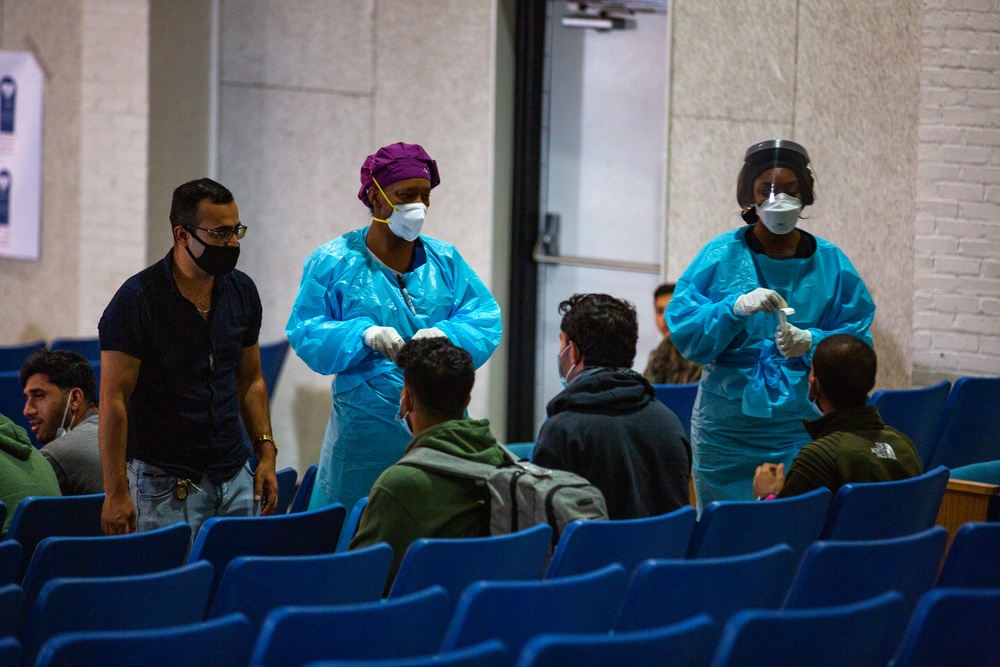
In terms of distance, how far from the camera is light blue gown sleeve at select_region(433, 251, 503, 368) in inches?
136

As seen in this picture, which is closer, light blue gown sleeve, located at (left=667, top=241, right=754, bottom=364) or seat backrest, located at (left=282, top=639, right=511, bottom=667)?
seat backrest, located at (left=282, top=639, right=511, bottom=667)

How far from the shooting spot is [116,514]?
2859 millimetres

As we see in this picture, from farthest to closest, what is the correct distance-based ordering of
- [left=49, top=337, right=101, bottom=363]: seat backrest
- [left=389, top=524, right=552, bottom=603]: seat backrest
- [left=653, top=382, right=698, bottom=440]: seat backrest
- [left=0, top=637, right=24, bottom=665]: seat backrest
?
[left=49, top=337, right=101, bottom=363]: seat backrest → [left=653, top=382, right=698, bottom=440]: seat backrest → [left=389, top=524, right=552, bottom=603]: seat backrest → [left=0, top=637, right=24, bottom=665]: seat backrest

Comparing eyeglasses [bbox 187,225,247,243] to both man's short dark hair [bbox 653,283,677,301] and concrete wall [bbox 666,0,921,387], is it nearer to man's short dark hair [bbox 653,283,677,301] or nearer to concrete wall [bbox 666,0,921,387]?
man's short dark hair [bbox 653,283,677,301]

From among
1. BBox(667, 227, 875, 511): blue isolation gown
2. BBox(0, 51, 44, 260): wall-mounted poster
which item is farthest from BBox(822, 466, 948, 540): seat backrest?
BBox(0, 51, 44, 260): wall-mounted poster

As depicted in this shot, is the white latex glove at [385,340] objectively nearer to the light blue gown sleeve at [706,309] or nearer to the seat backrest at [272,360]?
the light blue gown sleeve at [706,309]

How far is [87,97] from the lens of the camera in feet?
21.3

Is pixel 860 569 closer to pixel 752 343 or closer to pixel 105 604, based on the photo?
pixel 752 343

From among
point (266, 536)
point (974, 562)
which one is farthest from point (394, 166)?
point (974, 562)

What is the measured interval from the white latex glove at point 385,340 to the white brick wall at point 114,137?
340cm

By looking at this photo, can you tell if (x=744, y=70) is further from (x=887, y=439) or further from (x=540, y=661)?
(x=540, y=661)

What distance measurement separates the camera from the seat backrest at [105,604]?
2.20 meters

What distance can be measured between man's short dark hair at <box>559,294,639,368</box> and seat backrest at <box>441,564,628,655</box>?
72 centimetres

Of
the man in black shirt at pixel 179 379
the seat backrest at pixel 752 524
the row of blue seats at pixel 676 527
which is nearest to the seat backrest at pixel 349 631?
the row of blue seats at pixel 676 527
